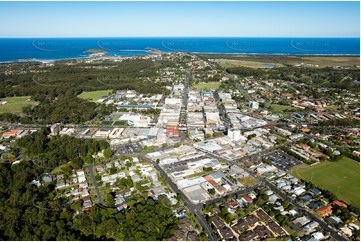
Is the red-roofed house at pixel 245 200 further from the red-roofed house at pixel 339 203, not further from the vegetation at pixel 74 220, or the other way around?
the red-roofed house at pixel 339 203

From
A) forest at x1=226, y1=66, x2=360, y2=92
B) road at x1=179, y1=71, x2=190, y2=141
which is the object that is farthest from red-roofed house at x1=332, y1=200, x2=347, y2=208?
forest at x1=226, y1=66, x2=360, y2=92

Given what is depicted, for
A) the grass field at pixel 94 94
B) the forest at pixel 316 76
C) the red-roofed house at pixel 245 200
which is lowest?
the red-roofed house at pixel 245 200

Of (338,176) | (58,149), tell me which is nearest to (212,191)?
(338,176)

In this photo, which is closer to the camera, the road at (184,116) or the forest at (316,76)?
the road at (184,116)

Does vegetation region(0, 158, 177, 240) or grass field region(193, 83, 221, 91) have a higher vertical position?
grass field region(193, 83, 221, 91)

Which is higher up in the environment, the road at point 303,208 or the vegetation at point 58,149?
the vegetation at point 58,149

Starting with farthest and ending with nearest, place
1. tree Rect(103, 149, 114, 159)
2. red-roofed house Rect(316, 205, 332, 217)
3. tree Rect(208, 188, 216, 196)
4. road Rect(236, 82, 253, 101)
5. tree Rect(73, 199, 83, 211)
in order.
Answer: road Rect(236, 82, 253, 101)
tree Rect(103, 149, 114, 159)
tree Rect(208, 188, 216, 196)
tree Rect(73, 199, 83, 211)
red-roofed house Rect(316, 205, 332, 217)

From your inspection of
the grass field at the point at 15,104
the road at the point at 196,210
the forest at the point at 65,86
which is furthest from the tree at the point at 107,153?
the grass field at the point at 15,104

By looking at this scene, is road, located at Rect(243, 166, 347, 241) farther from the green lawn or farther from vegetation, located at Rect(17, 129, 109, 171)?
the green lawn
